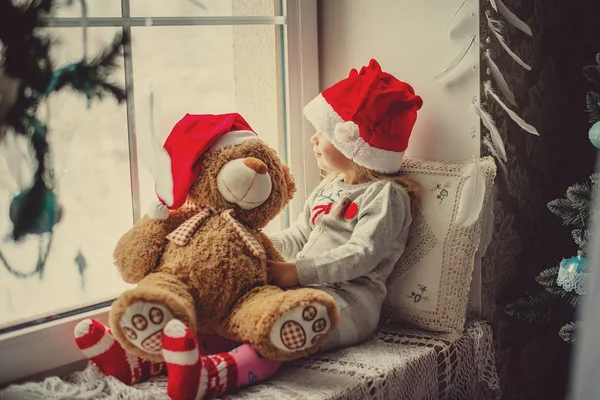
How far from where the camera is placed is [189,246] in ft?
4.27

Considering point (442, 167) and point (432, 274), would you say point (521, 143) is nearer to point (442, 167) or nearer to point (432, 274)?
point (442, 167)

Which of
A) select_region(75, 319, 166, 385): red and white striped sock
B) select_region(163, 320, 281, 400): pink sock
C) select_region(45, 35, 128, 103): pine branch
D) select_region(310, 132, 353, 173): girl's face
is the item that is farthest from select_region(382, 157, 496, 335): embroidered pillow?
select_region(45, 35, 128, 103): pine branch

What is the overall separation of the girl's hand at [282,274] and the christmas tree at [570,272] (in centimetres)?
59

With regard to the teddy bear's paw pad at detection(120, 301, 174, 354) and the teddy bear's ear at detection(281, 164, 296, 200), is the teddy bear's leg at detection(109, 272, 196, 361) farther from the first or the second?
the teddy bear's ear at detection(281, 164, 296, 200)

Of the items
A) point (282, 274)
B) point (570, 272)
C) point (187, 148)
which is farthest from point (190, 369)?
point (570, 272)

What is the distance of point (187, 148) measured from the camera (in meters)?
1.34

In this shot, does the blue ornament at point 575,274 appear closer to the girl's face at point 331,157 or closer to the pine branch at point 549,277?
the pine branch at point 549,277

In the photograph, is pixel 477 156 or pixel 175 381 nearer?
pixel 175 381

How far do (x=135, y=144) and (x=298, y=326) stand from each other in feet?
1.85

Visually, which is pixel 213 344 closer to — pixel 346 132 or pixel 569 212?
pixel 346 132

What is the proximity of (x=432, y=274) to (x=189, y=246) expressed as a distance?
559 millimetres

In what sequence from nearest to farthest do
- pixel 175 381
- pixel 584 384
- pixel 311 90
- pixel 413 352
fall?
pixel 584 384, pixel 175 381, pixel 413 352, pixel 311 90

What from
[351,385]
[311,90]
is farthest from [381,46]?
[351,385]

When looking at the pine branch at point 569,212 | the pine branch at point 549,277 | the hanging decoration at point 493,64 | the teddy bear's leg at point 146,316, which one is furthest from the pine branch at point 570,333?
the teddy bear's leg at point 146,316
